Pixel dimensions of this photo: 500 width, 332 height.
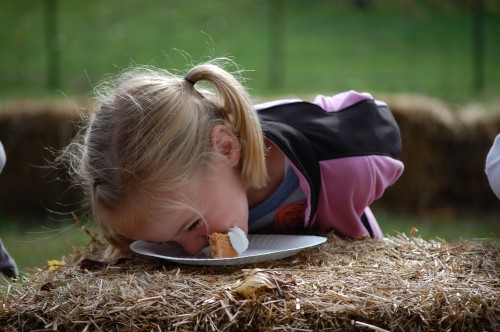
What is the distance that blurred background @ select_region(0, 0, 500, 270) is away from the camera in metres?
5.08

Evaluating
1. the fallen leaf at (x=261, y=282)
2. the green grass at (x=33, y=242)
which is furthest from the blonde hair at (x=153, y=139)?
the green grass at (x=33, y=242)

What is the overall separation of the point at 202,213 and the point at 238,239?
129mm

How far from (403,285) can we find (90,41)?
781 centimetres

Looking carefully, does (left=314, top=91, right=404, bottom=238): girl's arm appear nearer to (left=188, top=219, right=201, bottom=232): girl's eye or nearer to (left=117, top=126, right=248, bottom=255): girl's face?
(left=117, top=126, right=248, bottom=255): girl's face

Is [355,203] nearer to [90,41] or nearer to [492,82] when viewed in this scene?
[492,82]

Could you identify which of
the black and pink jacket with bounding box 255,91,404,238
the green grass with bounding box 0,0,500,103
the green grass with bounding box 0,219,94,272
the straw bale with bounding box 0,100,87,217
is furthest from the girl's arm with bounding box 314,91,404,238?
the green grass with bounding box 0,0,500,103

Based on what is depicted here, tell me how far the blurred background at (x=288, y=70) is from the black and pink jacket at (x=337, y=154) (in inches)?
40.0

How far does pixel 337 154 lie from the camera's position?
232cm

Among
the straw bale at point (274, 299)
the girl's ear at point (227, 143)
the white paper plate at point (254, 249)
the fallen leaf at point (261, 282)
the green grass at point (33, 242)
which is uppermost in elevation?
the girl's ear at point (227, 143)

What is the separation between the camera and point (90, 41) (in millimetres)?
8992

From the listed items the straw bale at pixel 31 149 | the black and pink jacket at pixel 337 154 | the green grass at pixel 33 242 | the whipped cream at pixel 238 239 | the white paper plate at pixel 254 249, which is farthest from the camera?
the straw bale at pixel 31 149

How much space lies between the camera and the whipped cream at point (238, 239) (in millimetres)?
2084

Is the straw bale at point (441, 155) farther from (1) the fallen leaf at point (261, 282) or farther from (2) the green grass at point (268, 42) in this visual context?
(1) the fallen leaf at point (261, 282)

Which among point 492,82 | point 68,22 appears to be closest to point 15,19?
point 68,22
